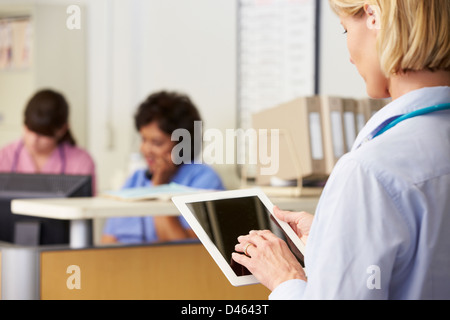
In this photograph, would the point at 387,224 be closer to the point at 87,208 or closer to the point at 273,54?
the point at 87,208

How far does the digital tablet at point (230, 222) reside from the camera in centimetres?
106

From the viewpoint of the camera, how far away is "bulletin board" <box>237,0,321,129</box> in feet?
11.6

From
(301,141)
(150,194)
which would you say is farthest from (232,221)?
(301,141)

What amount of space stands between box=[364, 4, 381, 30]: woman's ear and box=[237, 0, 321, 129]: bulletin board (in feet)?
8.47

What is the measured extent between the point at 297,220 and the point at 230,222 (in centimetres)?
12

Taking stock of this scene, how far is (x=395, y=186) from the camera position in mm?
848

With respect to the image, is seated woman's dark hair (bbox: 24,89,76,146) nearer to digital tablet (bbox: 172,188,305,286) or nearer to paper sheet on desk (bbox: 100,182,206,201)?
paper sheet on desk (bbox: 100,182,206,201)

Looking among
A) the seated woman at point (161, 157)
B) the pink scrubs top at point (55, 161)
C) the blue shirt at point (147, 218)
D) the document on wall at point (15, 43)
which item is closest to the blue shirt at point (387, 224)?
the blue shirt at point (147, 218)

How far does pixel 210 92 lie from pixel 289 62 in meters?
0.45

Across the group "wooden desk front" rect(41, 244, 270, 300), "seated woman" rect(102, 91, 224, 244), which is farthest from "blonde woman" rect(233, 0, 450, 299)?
"seated woman" rect(102, 91, 224, 244)

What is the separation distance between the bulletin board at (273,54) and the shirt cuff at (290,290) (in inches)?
102

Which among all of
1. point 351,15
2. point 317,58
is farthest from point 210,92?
point 351,15

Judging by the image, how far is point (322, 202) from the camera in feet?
2.94
